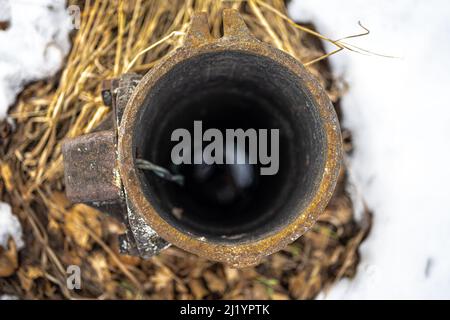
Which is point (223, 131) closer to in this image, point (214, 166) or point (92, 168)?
point (214, 166)

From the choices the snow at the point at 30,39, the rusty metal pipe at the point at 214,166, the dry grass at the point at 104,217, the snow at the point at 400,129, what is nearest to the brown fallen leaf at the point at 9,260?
the dry grass at the point at 104,217

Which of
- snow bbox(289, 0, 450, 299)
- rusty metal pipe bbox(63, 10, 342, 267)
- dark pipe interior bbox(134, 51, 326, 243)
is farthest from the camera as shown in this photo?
snow bbox(289, 0, 450, 299)

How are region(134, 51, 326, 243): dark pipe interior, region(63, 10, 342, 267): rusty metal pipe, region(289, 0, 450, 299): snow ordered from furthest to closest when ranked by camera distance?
region(289, 0, 450, 299): snow, region(134, 51, 326, 243): dark pipe interior, region(63, 10, 342, 267): rusty metal pipe

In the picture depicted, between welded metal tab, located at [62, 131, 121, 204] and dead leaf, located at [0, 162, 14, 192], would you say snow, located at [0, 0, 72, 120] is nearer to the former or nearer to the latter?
dead leaf, located at [0, 162, 14, 192]

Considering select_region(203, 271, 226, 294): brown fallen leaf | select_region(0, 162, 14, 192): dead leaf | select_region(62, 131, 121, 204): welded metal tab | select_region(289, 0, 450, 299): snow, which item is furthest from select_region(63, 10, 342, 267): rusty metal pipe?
select_region(0, 162, 14, 192): dead leaf

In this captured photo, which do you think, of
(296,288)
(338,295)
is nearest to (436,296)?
(338,295)

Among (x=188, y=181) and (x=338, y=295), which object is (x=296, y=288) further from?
(x=188, y=181)

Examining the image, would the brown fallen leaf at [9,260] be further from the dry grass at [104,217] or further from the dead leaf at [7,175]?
the dead leaf at [7,175]
